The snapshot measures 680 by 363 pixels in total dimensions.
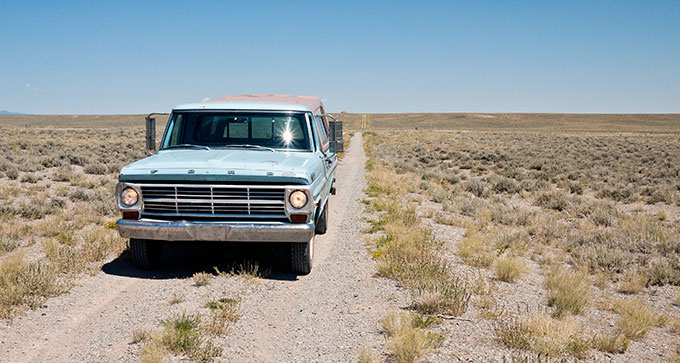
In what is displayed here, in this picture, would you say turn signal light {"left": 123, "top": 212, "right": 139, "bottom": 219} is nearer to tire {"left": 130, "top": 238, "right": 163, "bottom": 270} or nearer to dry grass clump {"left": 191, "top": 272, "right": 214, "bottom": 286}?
tire {"left": 130, "top": 238, "right": 163, "bottom": 270}

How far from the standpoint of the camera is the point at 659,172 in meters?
20.5

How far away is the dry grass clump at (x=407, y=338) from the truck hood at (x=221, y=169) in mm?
1949

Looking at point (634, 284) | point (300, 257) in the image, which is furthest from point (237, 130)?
point (634, 284)

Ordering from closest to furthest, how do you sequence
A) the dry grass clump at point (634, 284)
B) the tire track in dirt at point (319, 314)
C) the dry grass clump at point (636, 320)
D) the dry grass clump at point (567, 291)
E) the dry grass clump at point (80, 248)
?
the tire track in dirt at point (319, 314)
the dry grass clump at point (636, 320)
the dry grass clump at point (567, 291)
the dry grass clump at point (80, 248)
the dry grass clump at point (634, 284)

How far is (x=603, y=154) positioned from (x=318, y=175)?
29.8 metres

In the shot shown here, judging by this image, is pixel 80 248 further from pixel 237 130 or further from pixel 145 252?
pixel 237 130

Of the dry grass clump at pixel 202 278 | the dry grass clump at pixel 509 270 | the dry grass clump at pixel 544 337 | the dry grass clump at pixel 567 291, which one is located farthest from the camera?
the dry grass clump at pixel 509 270

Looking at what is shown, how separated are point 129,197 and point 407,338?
3.70 metres

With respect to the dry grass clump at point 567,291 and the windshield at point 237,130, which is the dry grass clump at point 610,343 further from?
the windshield at point 237,130

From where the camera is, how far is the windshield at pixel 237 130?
23.5 ft

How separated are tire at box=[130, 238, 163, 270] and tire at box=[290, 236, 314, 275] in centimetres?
182

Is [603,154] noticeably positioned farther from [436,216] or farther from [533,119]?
[533,119]

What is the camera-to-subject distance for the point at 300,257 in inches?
250

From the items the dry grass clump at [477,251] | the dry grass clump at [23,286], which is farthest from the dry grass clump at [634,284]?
the dry grass clump at [23,286]
